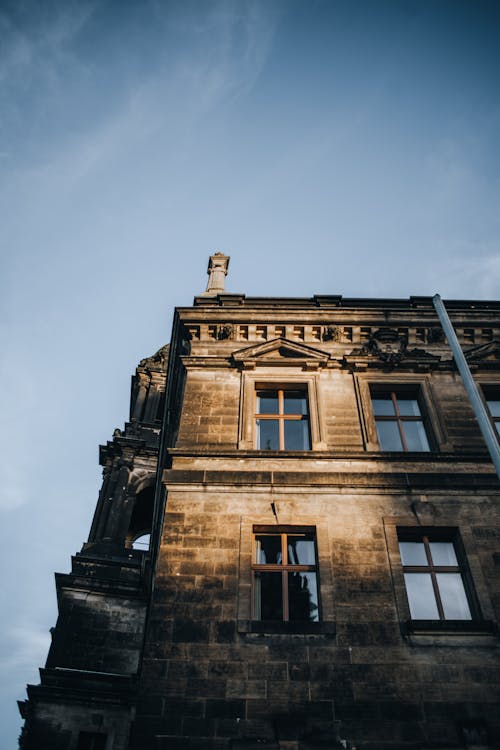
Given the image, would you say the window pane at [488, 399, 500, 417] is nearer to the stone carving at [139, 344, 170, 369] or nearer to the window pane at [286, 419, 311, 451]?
the window pane at [286, 419, 311, 451]

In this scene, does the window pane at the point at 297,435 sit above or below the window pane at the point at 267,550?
above

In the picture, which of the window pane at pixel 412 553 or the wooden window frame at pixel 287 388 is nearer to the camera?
the window pane at pixel 412 553

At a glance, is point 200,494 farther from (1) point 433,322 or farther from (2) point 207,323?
(1) point 433,322

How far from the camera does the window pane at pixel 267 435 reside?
1300 centimetres

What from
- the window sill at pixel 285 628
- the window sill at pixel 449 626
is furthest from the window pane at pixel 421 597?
the window sill at pixel 285 628

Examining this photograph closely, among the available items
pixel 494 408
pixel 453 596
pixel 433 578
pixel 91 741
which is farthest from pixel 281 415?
pixel 91 741

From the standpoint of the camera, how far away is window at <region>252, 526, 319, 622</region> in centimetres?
997

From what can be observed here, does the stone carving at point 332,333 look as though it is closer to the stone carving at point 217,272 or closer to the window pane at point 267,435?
the window pane at point 267,435

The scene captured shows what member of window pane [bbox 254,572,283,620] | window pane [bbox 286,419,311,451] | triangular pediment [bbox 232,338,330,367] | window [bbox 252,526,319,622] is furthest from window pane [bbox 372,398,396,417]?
window pane [bbox 254,572,283,620]

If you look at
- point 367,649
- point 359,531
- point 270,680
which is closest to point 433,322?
point 359,531

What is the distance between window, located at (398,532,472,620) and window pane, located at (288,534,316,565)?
1715 mm

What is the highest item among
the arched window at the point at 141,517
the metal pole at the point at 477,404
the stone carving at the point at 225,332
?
the arched window at the point at 141,517

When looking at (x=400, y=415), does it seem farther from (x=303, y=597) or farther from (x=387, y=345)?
(x=303, y=597)

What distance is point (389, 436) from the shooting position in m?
13.3
